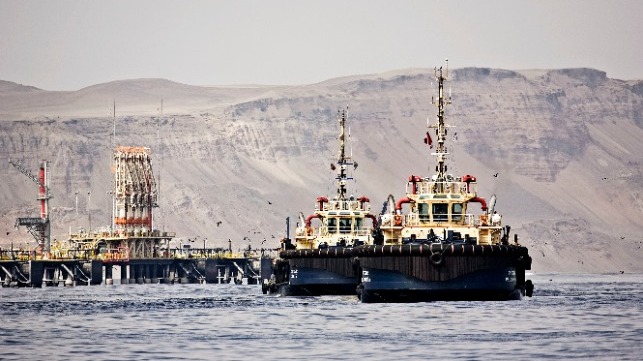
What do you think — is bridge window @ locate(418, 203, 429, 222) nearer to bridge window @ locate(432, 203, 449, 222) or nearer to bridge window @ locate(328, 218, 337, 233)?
bridge window @ locate(432, 203, 449, 222)

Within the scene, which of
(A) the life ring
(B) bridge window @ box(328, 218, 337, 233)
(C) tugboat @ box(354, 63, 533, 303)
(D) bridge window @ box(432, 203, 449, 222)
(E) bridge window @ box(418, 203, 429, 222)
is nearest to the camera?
(A) the life ring

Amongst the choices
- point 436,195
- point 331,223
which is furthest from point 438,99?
point 331,223

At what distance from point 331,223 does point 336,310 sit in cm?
2993

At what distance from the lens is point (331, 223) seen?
134500 millimetres

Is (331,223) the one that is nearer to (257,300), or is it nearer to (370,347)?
(257,300)

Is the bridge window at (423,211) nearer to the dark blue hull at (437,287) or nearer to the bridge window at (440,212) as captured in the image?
the bridge window at (440,212)

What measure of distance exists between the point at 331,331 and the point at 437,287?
20072 millimetres

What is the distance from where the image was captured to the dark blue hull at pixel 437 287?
103 m

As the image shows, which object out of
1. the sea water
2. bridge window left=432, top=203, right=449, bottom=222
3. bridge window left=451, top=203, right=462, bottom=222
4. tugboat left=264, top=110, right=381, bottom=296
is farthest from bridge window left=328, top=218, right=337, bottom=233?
bridge window left=451, top=203, right=462, bottom=222

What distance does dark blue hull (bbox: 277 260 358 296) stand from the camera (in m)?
126

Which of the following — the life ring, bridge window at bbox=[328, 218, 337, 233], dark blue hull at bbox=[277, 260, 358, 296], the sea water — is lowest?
the sea water

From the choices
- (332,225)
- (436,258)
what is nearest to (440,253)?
(436,258)

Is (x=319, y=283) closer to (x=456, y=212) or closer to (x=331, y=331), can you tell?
(x=456, y=212)

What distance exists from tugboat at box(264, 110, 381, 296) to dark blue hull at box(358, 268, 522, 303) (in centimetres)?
1287
